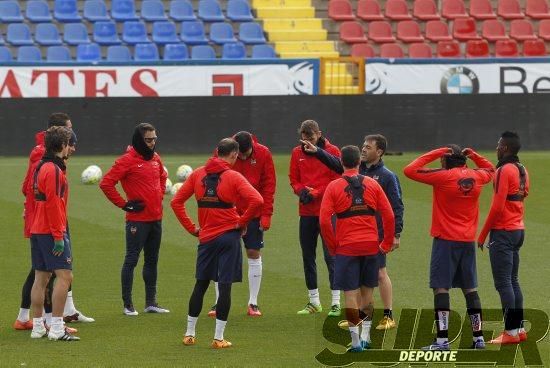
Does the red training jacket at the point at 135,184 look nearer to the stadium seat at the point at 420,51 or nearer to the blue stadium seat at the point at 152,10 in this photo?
the blue stadium seat at the point at 152,10

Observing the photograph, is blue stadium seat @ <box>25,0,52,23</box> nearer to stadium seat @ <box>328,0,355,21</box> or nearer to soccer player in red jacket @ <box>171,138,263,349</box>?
stadium seat @ <box>328,0,355,21</box>

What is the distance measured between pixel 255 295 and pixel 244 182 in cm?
223

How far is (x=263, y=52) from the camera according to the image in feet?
111

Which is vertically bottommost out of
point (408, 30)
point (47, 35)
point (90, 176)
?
point (90, 176)

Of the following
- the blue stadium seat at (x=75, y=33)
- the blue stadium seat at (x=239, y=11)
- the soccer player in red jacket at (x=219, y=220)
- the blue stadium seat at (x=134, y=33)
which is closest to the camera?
the soccer player in red jacket at (x=219, y=220)

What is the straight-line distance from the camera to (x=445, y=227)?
11.3m

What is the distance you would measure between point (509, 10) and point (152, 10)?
1046cm

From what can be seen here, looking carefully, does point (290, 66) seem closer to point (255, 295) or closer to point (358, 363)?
point (255, 295)

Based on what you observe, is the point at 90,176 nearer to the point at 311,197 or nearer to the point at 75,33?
the point at 75,33

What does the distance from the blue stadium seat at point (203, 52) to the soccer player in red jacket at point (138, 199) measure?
65.3 ft

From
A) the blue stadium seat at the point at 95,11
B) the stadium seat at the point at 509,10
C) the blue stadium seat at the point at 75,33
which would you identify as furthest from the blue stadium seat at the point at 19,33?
the stadium seat at the point at 509,10

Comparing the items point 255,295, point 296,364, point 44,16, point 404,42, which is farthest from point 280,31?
point 296,364

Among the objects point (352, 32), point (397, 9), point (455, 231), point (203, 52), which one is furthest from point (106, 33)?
point (455, 231)

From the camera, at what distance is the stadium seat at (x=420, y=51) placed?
3466cm
